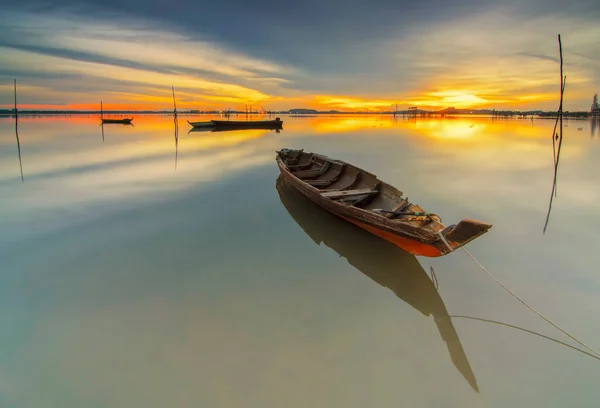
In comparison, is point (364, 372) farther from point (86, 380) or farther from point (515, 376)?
point (86, 380)

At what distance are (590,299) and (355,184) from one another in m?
5.40

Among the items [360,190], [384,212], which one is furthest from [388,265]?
[360,190]

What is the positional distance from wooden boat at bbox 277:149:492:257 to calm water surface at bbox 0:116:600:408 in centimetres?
66

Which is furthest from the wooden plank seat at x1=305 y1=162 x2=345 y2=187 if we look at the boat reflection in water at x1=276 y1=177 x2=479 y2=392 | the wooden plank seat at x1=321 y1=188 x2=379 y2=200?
the wooden plank seat at x1=321 y1=188 x2=379 y2=200

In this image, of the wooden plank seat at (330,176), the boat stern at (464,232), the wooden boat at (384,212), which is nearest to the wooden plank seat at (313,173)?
the wooden boat at (384,212)

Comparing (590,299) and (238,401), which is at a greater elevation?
(590,299)

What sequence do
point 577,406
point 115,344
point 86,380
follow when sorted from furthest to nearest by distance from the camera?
point 115,344 → point 86,380 → point 577,406

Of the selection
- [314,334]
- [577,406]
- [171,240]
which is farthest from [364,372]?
[171,240]

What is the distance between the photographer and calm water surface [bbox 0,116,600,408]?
305 centimetres

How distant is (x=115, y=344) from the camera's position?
3566 mm

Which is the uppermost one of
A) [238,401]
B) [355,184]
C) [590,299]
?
[355,184]

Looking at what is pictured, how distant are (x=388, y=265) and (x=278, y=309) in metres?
2.30

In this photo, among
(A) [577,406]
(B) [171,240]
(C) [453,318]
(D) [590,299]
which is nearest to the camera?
(A) [577,406]

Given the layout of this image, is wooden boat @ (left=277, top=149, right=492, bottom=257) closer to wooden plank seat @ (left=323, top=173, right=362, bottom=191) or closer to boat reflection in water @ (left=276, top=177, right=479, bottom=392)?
wooden plank seat @ (left=323, top=173, right=362, bottom=191)
